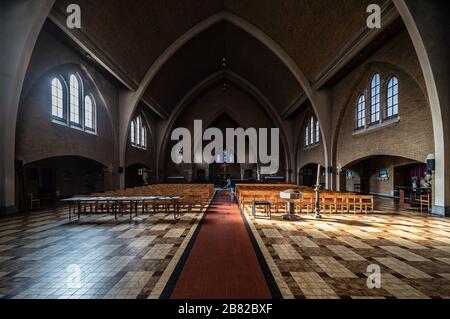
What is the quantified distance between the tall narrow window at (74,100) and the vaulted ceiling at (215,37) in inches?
76.5

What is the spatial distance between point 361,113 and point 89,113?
1674 centimetres

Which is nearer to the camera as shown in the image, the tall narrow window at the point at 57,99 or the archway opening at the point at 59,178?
the tall narrow window at the point at 57,99

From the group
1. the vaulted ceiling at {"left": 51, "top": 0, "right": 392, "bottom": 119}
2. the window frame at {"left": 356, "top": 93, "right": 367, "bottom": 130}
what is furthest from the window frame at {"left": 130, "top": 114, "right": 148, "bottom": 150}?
the window frame at {"left": 356, "top": 93, "right": 367, "bottom": 130}

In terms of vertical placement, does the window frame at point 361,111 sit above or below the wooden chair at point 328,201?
above

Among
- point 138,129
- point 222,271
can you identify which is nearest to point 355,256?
point 222,271

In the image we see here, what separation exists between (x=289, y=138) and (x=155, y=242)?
956 inches

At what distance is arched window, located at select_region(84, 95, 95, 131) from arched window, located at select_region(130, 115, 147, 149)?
547 centimetres

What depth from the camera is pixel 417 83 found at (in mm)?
10281

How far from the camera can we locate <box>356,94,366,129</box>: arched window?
15007 mm

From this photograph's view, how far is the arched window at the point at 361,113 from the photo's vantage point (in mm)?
15007

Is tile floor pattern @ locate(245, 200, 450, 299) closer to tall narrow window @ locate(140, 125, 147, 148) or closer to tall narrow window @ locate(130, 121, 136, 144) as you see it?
tall narrow window @ locate(130, 121, 136, 144)

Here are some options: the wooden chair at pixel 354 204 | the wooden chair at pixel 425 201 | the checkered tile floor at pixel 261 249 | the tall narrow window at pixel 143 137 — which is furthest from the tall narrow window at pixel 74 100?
the wooden chair at pixel 425 201

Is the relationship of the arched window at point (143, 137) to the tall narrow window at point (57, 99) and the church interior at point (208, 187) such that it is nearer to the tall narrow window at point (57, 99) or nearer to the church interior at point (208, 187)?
the church interior at point (208, 187)

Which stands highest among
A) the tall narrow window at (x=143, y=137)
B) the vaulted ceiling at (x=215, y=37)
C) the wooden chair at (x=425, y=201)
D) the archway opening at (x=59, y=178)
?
the vaulted ceiling at (x=215, y=37)
